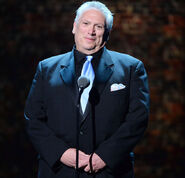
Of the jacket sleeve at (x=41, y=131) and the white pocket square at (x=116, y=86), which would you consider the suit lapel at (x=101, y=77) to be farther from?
the jacket sleeve at (x=41, y=131)

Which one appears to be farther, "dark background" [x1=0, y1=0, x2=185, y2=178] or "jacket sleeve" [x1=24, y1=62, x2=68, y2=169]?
"dark background" [x1=0, y1=0, x2=185, y2=178]

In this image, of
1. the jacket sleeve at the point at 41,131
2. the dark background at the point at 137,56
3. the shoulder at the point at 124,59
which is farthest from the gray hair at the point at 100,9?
the dark background at the point at 137,56

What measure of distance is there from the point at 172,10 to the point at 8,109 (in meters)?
1.88

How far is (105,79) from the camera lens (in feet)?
5.38

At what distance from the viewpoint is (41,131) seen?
5.41 ft

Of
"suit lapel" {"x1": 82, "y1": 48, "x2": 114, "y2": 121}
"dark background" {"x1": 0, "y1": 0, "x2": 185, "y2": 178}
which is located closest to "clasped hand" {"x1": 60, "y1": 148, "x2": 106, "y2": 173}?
"suit lapel" {"x1": 82, "y1": 48, "x2": 114, "y2": 121}

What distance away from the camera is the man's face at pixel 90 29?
1.65 m

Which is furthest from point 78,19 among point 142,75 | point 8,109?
point 8,109

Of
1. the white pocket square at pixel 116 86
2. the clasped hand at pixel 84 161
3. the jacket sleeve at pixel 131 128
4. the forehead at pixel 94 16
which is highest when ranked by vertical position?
the forehead at pixel 94 16

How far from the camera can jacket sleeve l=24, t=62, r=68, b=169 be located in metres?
1.59

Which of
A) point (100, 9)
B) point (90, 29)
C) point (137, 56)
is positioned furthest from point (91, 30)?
point (137, 56)

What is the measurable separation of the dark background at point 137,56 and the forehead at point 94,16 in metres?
1.48

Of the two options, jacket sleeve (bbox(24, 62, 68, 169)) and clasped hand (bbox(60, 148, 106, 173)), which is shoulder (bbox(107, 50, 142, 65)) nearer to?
jacket sleeve (bbox(24, 62, 68, 169))

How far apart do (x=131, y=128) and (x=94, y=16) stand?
0.60 meters
